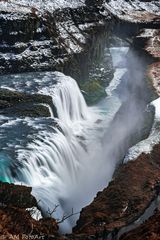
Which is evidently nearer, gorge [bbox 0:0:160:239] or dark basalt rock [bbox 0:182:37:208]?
dark basalt rock [bbox 0:182:37:208]

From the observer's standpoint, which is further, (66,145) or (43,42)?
(43,42)

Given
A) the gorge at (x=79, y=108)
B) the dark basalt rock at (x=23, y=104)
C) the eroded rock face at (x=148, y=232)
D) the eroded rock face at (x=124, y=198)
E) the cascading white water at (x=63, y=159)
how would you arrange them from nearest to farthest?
the eroded rock face at (x=148, y=232) → the eroded rock face at (x=124, y=198) → the gorge at (x=79, y=108) → the cascading white water at (x=63, y=159) → the dark basalt rock at (x=23, y=104)

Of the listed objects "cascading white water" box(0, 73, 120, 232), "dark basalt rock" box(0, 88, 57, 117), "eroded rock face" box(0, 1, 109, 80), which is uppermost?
"eroded rock face" box(0, 1, 109, 80)

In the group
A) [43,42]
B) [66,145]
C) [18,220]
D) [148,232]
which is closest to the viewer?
[148,232]

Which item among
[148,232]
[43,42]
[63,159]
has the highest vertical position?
[43,42]

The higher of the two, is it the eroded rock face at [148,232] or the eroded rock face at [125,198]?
the eroded rock face at [125,198]

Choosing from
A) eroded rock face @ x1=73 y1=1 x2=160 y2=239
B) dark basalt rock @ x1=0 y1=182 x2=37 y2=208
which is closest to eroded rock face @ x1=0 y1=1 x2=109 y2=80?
eroded rock face @ x1=73 y1=1 x2=160 y2=239

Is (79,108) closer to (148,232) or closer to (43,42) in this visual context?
(43,42)

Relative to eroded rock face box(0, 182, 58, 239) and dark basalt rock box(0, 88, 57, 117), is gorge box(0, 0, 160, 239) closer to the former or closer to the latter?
dark basalt rock box(0, 88, 57, 117)

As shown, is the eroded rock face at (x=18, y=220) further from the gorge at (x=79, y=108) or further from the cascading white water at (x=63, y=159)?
the cascading white water at (x=63, y=159)

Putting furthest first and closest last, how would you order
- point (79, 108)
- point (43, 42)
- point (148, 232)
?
point (43, 42) → point (79, 108) → point (148, 232)

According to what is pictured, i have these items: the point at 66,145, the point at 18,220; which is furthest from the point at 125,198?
the point at 66,145

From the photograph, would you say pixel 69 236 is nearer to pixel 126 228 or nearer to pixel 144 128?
pixel 126 228

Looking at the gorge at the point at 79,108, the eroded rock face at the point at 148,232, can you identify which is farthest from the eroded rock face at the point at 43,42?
the eroded rock face at the point at 148,232
